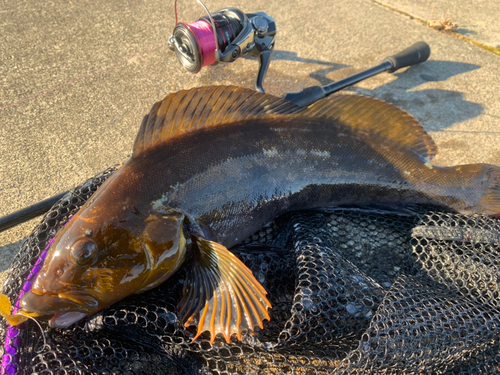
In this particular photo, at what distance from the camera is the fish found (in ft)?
5.83

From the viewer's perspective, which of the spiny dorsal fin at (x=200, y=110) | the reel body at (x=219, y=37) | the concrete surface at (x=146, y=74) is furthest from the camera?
the concrete surface at (x=146, y=74)

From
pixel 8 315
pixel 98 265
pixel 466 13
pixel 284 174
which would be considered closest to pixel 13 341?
pixel 8 315

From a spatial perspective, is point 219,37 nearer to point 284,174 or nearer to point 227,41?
point 227,41

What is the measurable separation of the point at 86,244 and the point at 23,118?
260 cm

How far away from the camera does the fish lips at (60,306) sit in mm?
1646

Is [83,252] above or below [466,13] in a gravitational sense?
above

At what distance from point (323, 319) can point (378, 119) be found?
4.52 feet

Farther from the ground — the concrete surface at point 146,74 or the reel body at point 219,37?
the reel body at point 219,37

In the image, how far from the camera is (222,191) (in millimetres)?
2164

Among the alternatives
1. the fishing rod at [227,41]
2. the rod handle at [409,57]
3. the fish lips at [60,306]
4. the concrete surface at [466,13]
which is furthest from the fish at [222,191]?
the concrete surface at [466,13]

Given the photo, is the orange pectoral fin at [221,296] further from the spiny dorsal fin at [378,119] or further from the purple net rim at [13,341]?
the spiny dorsal fin at [378,119]

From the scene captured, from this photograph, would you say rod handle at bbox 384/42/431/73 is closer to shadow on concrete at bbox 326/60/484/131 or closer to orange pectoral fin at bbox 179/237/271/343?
shadow on concrete at bbox 326/60/484/131

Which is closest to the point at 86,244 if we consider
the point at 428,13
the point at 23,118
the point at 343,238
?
the point at 343,238

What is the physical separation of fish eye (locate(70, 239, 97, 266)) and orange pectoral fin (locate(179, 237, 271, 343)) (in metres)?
0.50
